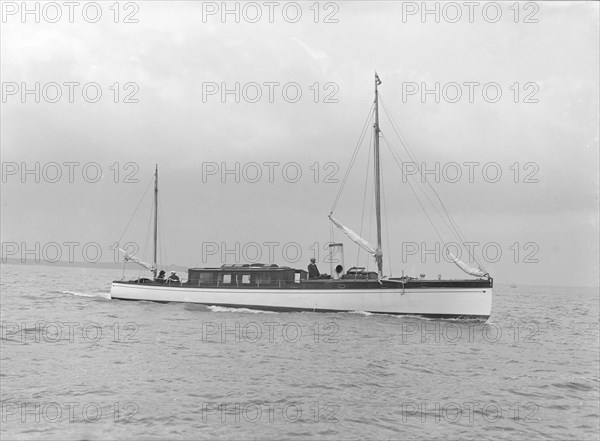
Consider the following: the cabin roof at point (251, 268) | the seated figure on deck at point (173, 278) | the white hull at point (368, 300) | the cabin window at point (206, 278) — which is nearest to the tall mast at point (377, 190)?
the white hull at point (368, 300)

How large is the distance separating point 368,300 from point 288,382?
856 inches

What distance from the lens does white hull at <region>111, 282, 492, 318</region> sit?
3838 cm

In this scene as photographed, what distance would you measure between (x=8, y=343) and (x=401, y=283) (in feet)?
82.1

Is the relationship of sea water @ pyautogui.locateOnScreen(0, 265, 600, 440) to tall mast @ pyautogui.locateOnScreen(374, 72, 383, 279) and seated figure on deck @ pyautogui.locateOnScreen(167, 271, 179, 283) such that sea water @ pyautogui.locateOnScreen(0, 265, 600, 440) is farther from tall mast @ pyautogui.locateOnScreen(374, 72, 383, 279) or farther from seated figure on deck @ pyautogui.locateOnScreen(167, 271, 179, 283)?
seated figure on deck @ pyautogui.locateOnScreen(167, 271, 179, 283)

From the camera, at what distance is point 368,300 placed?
39.7 m

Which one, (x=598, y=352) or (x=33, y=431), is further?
(x=598, y=352)

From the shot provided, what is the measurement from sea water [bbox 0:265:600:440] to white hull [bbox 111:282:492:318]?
141 inches

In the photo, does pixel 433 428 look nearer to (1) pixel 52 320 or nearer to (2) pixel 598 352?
(2) pixel 598 352

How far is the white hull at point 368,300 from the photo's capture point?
3838cm

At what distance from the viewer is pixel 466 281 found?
38312mm

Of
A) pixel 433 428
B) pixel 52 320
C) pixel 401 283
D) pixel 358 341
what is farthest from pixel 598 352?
pixel 52 320

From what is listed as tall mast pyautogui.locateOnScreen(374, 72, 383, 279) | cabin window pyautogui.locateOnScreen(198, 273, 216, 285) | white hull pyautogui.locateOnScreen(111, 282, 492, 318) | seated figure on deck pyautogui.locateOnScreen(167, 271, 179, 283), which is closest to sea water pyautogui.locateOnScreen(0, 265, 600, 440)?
white hull pyautogui.locateOnScreen(111, 282, 492, 318)

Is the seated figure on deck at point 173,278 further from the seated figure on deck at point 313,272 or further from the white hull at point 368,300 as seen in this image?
the seated figure on deck at point 313,272

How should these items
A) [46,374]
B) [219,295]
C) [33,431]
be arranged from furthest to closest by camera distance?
[219,295] < [46,374] < [33,431]
